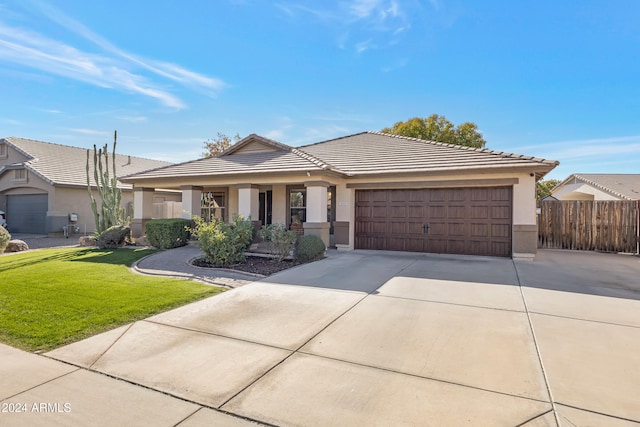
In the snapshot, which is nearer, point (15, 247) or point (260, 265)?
point (260, 265)

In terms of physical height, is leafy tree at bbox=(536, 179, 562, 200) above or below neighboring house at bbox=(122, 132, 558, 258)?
above

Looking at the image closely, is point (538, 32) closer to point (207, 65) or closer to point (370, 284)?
point (370, 284)

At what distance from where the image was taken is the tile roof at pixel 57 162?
65.9ft

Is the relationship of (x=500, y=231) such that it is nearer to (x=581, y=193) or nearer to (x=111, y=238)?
(x=111, y=238)

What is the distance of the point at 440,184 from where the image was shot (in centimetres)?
1183

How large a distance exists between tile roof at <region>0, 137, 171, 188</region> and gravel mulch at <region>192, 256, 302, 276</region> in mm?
15327

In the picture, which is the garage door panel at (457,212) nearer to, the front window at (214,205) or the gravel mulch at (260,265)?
the gravel mulch at (260,265)

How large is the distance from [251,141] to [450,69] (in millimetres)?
9078

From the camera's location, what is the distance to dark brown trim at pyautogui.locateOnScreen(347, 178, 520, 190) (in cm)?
1105

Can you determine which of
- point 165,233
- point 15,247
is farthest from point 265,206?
point 15,247

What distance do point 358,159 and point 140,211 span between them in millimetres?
10487

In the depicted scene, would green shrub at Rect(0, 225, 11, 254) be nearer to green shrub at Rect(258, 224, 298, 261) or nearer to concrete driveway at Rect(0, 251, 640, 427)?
green shrub at Rect(258, 224, 298, 261)

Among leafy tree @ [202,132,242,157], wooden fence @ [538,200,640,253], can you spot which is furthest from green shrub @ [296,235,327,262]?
leafy tree @ [202,132,242,157]

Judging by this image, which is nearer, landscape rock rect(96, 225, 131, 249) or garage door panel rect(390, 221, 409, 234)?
garage door panel rect(390, 221, 409, 234)
